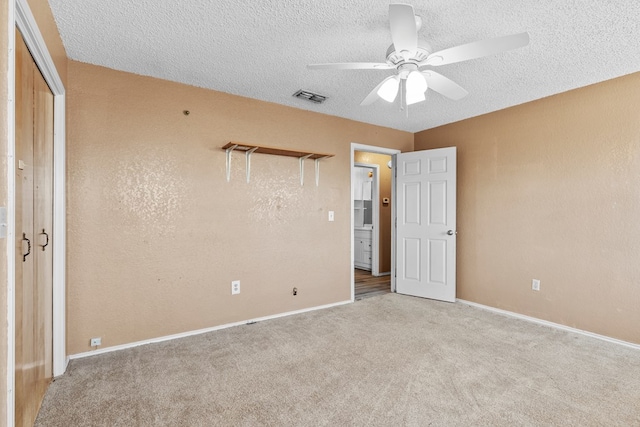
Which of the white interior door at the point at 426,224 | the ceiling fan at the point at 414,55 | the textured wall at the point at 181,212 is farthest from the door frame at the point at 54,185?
the white interior door at the point at 426,224

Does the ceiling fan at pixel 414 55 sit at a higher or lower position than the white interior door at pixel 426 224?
higher

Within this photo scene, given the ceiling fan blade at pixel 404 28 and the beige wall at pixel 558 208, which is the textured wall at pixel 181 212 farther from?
the ceiling fan blade at pixel 404 28

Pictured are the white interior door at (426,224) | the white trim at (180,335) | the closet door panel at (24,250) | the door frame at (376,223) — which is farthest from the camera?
the door frame at (376,223)

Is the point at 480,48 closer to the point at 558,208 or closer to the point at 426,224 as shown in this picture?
the point at 558,208

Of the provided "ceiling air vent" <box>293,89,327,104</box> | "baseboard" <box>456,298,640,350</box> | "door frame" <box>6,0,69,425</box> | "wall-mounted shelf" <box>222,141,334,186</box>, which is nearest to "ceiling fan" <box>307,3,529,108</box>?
"ceiling air vent" <box>293,89,327,104</box>

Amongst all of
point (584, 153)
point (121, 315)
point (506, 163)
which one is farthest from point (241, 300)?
point (584, 153)

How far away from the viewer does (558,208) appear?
3.27 metres

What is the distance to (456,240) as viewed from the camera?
13.8ft

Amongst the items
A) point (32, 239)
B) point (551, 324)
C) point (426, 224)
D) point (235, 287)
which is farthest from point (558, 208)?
point (32, 239)

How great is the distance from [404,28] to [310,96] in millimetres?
1759

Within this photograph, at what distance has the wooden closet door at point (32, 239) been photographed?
4.88 ft

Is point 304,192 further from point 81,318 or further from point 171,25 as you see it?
point 81,318

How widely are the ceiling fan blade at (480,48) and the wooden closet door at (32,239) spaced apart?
6.89 ft

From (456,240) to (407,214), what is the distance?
2.30 feet
